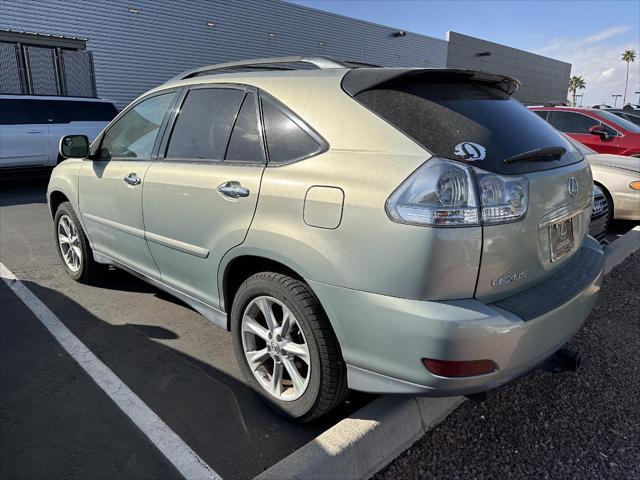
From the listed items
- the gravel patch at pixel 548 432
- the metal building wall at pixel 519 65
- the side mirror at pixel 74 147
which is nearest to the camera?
the gravel patch at pixel 548 432

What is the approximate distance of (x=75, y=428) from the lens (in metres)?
2.53

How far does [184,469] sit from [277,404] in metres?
0.56

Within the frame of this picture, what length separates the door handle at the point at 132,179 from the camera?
132 inches

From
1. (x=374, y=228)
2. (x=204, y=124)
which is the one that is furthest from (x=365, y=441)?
(x=204, y=124)

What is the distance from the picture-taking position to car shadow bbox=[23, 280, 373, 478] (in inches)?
94.7

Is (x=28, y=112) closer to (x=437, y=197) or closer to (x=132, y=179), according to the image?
(x=132, y=179)

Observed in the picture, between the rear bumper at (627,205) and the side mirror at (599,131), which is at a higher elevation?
the side mirror at (599,131)

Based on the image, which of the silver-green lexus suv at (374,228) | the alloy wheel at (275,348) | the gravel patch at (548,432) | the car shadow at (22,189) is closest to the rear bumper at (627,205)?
the gravel patch at (548,432)

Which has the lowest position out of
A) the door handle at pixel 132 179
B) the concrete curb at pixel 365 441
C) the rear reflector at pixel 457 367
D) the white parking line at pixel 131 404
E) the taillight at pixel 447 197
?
the white parking line at pixel 131 404

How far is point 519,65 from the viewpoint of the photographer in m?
37.2

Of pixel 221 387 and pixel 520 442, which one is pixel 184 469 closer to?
pixel 221 387

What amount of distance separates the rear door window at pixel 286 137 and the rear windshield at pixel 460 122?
305 mm

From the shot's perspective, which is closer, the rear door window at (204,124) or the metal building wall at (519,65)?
the rear door window at (204,124)

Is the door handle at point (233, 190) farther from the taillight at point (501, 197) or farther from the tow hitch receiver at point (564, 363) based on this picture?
the tow hitch receiver at point (564, 363)
